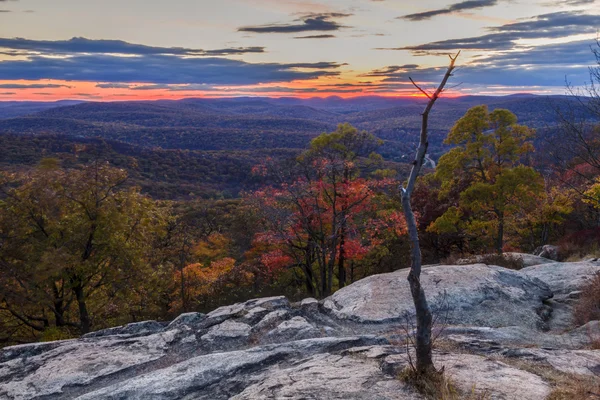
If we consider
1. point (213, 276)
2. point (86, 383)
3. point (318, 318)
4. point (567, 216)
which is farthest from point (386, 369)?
point (567, 216)

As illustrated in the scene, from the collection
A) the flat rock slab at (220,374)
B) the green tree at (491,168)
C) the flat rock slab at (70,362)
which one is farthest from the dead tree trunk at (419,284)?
the green tree at (491,168)

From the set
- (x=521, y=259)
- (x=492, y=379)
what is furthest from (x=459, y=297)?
(x=521, y=259)

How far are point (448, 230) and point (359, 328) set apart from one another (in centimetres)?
1605

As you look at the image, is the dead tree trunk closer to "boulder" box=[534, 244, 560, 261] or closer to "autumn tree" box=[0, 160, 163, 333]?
"autumn tree" box=[0, 160, 163, 333]

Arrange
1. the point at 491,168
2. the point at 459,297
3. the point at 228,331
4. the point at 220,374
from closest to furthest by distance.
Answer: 1. the point at 220,374
2. the point at 228,331
3. the point at 459,297
4. the point at 491,168

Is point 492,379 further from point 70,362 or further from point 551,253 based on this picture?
point 551,253

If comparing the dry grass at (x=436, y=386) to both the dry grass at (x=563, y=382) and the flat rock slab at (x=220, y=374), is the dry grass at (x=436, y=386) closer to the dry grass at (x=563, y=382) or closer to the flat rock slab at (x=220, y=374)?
the dry grass at (x=563, y=382)

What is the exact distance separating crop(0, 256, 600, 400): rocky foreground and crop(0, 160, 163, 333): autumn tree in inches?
256

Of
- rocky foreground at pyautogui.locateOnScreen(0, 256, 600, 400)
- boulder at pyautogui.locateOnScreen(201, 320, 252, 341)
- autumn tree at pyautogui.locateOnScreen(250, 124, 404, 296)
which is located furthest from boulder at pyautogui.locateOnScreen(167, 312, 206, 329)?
autumn tree at pyautogui.locateOnScreen(250, 124, 404, 296)

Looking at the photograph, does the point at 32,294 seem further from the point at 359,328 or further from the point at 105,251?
the point at 359,328

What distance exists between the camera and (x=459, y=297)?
35.9 feet

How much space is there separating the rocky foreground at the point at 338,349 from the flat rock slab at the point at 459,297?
1.4 inches

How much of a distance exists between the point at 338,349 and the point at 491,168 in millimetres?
19449

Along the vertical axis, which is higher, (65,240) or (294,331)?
(65,240)
